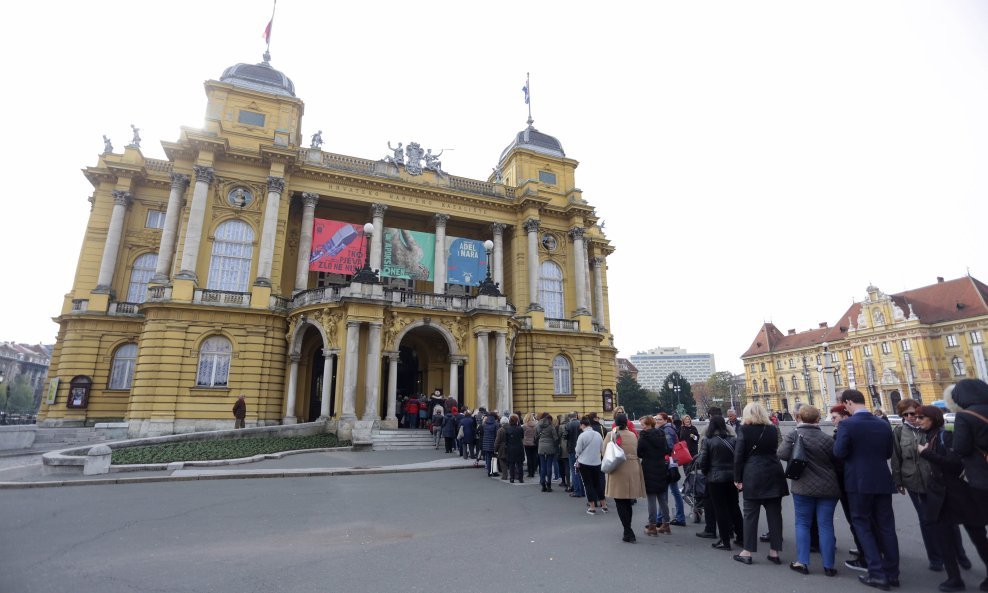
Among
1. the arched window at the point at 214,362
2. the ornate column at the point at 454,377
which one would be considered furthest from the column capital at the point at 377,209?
the ornate column at the point at 454,377

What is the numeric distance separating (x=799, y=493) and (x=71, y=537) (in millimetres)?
9953

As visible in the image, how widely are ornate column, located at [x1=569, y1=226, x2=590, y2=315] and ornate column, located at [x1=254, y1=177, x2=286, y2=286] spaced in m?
19.5

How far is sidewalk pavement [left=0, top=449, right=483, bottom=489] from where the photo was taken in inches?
470

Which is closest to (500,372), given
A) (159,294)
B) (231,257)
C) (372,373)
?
(372,373)

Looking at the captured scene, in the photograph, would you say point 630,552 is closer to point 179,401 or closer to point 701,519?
point 701,519

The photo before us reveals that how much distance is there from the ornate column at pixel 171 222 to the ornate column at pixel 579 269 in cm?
2460

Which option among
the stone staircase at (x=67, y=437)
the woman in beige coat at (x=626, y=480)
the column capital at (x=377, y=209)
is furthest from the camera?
the column capital at (x=377, y=209)

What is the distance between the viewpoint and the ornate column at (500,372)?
24.4 m

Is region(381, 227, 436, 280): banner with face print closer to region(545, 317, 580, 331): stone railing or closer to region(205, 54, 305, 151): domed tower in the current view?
region(205, 54, 305, 151): domed tower

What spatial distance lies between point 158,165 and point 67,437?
55.7ft

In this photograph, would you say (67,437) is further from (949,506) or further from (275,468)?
(949,506)

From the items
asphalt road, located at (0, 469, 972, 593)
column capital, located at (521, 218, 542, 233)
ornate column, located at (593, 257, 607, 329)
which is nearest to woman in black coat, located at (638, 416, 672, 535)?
asphalt road, located at (0, 469, 972, 593)

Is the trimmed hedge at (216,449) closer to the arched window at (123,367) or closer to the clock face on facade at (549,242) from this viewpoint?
the arched window at (123,367)

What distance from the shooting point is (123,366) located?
2681cm
